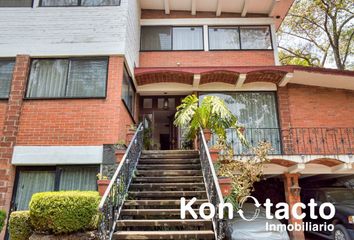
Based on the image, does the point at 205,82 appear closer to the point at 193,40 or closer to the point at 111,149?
the point at 193,40

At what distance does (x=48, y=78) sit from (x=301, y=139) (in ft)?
29.4

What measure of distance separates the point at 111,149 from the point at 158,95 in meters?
4.67

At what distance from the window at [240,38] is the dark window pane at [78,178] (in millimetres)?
7164

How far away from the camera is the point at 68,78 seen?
8008 mm

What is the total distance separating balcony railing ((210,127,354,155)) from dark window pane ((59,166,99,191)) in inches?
176

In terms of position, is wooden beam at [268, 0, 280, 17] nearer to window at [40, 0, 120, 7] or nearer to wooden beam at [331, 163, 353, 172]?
window at [40, 0, 120, 7]

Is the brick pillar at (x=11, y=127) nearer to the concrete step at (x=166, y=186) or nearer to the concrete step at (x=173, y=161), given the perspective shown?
the concrete step at (x=166, y=186)

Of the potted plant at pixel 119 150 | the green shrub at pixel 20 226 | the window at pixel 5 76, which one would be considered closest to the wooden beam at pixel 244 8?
the potted plant at pixel 119 150

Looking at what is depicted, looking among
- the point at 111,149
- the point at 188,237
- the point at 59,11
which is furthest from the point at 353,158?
the point at 59,11

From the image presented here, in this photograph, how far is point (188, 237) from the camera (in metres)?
4.89

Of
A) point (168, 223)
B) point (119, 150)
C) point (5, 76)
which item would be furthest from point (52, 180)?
point (168, 223)

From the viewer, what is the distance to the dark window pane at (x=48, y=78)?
25.9ft

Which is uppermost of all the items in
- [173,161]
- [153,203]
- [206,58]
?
[206,58]

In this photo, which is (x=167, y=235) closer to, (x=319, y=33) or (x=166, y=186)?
(x=166, y=186)
